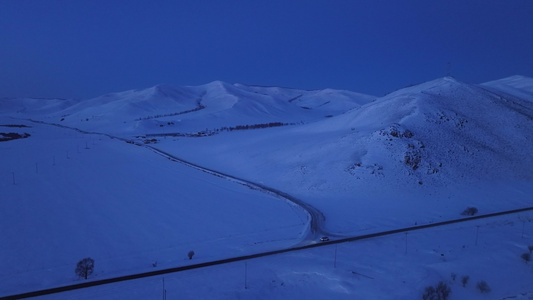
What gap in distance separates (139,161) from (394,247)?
97.9 ft

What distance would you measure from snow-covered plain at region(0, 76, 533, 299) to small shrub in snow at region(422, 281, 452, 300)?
0.37 meters

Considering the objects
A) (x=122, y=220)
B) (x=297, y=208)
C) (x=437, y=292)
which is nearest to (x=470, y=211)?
(x=297, y=208)

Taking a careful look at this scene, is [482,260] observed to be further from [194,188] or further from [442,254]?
[194,188]

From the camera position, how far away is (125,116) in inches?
4210

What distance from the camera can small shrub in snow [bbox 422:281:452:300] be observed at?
1168 cm

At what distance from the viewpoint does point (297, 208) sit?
74.9ft

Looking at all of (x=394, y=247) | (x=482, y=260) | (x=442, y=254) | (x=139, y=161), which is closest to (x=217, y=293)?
(x=394, y=247)

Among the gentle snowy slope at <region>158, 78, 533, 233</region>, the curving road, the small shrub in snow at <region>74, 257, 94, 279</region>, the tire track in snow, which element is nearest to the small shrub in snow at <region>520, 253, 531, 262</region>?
the gentle snowy slope at <region>158, 78, 533, 233</region>

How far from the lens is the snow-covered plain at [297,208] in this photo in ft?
42.8

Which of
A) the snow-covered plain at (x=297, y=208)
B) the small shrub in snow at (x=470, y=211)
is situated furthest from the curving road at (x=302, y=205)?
the small shrub in snow at (x=470, y=211)

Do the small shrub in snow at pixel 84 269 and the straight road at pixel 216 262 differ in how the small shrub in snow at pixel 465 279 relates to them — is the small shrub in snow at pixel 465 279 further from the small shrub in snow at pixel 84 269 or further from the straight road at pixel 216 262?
the small shrub in snow at pixel 84 269

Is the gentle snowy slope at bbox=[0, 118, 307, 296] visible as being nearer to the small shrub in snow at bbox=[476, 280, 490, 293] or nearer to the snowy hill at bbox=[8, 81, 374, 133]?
the small shrub in snow at bbox=[476, 280, 490, 293]

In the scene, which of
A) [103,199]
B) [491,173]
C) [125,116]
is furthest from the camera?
[125,116]

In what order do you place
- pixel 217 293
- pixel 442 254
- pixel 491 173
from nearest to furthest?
pixel 217 293 → pixel 442 254 → pixel 491 173
